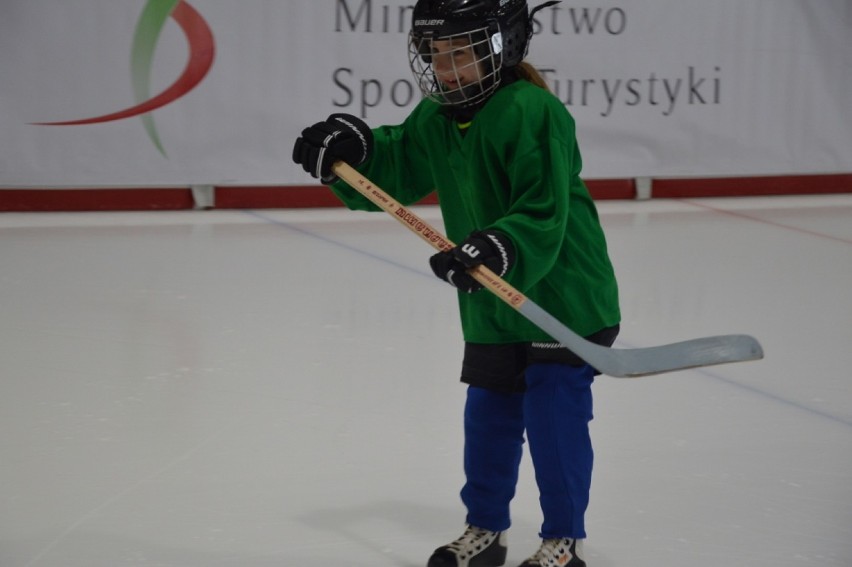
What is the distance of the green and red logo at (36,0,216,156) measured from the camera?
4.75m

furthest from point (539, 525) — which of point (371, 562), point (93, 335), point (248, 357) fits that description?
point (93, 335)

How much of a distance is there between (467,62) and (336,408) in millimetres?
1133

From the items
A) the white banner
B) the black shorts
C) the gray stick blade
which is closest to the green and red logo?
the white banner

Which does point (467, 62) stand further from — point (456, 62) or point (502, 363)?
point (502, 363)

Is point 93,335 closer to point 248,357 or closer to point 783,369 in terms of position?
point 248,357

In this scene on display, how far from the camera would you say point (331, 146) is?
199 cm

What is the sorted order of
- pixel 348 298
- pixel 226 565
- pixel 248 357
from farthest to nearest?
1. pixel 348 298
2. pixel 248 357
3. pixel 226 565

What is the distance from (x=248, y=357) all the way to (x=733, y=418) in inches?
45.0

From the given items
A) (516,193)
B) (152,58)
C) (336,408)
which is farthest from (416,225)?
(152,58)

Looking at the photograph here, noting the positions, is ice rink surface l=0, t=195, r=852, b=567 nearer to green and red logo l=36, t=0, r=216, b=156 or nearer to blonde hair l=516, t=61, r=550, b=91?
green and red logo l=36, t=0, r=216, b=156

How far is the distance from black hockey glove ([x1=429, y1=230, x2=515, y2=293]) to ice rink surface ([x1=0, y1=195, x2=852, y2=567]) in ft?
1.76

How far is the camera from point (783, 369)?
320cm

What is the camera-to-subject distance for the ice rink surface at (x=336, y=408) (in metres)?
2.16

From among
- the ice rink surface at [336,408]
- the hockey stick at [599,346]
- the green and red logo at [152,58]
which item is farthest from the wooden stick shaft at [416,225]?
the green and red logo at [152,58]
